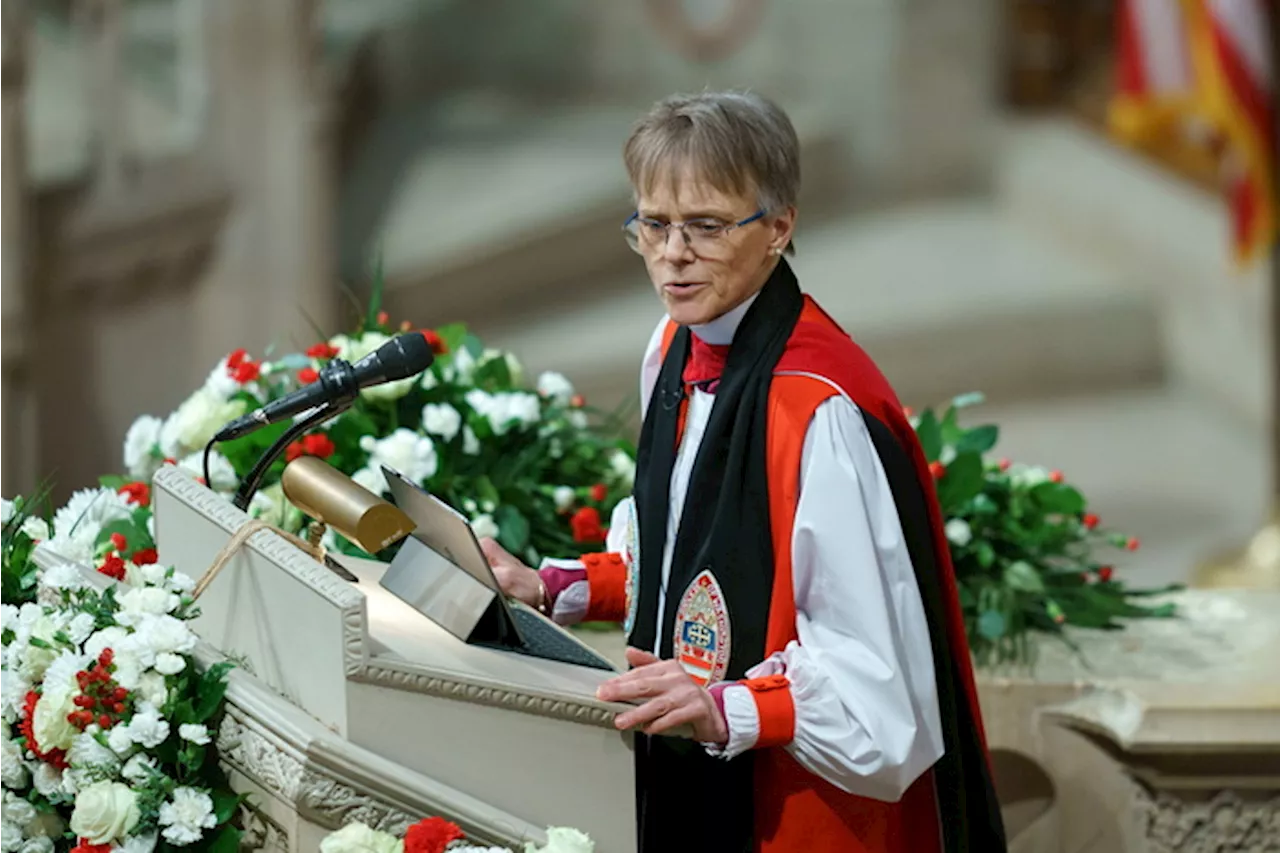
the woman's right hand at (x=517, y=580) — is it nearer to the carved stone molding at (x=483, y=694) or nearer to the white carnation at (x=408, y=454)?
the carved stone molding at (x=483, y=694)

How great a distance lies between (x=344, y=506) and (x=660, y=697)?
15.6 inches

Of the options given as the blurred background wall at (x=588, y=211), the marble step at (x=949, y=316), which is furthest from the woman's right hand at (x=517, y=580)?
the marble step at (x=949, y=316)

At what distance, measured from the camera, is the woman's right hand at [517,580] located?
8.34ft

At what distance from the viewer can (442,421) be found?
341 centimetres

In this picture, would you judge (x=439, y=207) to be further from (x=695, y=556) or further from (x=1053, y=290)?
(x=695, y=556)

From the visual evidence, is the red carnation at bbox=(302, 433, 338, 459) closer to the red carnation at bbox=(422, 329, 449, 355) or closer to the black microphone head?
the red carnation at bbox=(422, 329, 449, 355)

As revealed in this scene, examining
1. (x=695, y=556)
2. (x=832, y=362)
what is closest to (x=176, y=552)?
(x=695, y=556)

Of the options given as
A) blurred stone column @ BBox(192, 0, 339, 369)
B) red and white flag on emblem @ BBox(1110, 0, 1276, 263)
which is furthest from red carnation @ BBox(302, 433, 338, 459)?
red and white flag on emblem @ BBox(1110, 0, 1276, 263)

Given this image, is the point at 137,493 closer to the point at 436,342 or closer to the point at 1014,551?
the point at 436,342

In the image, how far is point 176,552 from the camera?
2.43 metres

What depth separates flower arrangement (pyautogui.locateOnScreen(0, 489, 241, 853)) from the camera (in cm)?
217

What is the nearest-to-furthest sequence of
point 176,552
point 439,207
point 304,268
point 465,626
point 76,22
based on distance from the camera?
point 465,626
point 176,552
point 76,22
point 304,268
point 439,207

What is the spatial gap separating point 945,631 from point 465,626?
535 millimetres

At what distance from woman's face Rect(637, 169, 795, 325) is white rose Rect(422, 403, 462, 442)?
3.70 ft
